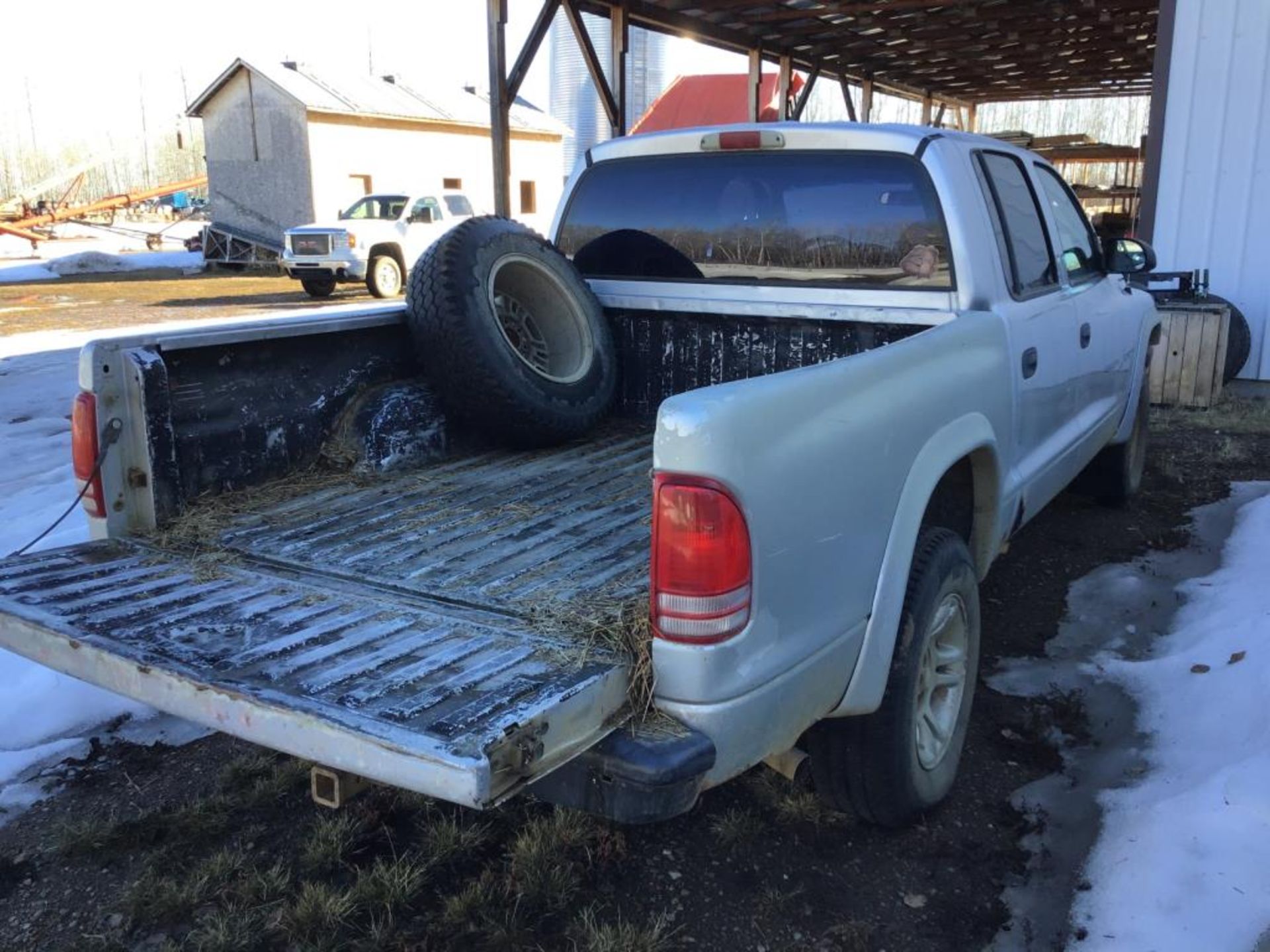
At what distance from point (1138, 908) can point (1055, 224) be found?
2750mm

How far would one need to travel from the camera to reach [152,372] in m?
2.83

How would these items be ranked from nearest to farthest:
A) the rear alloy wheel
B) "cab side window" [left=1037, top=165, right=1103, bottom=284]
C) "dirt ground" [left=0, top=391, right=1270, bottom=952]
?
"dirt ground" [left=0, top=391, right=1270, bottom=952]
"cab side window" [left=1037, top=165, right=1103, bottom=284]
the rear alloy wheel

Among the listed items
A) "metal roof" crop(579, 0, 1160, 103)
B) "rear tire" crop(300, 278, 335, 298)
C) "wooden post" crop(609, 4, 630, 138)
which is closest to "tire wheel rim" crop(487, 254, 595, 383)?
"wooden post" crop(609, 4, 630, 138)

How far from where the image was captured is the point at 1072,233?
4.54m

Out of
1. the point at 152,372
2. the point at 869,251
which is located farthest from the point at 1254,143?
the point at 152,372

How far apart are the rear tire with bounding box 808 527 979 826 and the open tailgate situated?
0.89 m

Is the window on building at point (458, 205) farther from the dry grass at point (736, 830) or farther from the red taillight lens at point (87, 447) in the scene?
the dry grass at point (736, 830)

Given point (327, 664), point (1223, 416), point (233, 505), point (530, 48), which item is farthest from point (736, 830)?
point (530, 48)

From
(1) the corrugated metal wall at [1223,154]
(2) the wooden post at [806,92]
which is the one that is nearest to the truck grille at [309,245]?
(2) the wooden post at [806,92]

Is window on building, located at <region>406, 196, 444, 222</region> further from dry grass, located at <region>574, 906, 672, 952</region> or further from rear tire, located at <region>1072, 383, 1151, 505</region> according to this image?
dry grass, located at <region>574, 906, 672, 952</region>

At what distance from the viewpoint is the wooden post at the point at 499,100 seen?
1074cm

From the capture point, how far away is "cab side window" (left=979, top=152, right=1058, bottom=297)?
3.63 m

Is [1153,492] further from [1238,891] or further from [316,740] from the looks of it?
[316,740]

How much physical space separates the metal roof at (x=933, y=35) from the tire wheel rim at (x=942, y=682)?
10.6 metres
